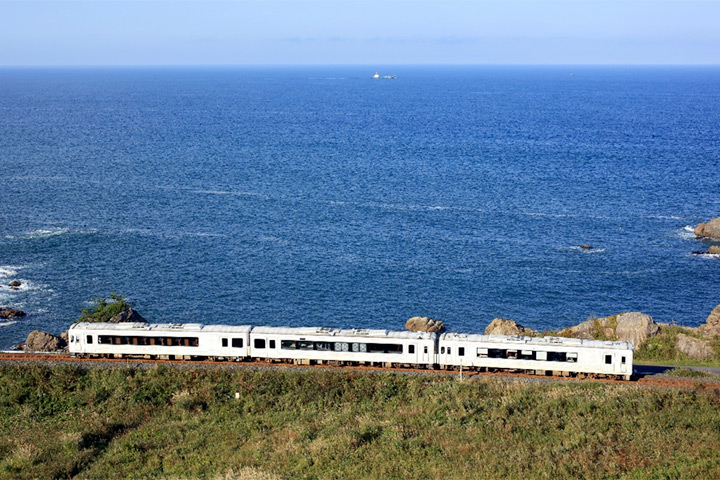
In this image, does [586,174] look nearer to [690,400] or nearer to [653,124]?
[653,124]

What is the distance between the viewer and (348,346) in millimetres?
48219

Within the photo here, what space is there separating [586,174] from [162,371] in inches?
3982

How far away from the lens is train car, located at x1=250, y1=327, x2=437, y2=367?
47938 millimetres

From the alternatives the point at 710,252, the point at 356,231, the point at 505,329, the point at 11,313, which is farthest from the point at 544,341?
the point at 356,231

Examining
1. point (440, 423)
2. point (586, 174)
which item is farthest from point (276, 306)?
point (586, 174)

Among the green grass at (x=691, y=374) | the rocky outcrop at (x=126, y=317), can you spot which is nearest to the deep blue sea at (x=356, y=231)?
the rocky outcrop at (x=126, y=317)

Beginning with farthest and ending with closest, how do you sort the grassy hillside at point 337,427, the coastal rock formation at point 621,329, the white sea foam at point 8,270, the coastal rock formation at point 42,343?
the white sea foam at point 8,270
the coastal rock formation at point 42,343
the coastal rock formation at point 621,329
the grassy hillside at point 337,427

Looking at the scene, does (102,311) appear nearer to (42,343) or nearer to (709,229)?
(42,343)

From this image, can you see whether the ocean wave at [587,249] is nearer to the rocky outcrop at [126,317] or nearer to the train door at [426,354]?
the train door at [426,354]

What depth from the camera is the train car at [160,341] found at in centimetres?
4953

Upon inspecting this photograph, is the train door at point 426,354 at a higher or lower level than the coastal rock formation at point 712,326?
higher

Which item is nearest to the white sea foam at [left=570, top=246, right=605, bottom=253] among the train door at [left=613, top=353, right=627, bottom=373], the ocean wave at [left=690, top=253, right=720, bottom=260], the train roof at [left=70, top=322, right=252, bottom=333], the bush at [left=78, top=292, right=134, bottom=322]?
the ocean wave at [left=690, top=253, right=720, bottom=260]

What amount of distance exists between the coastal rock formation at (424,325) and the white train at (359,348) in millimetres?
16217

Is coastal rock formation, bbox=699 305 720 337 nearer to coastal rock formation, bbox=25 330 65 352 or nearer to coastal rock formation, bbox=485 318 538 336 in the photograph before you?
coastal rock formation, bbox=485 318 538 336
